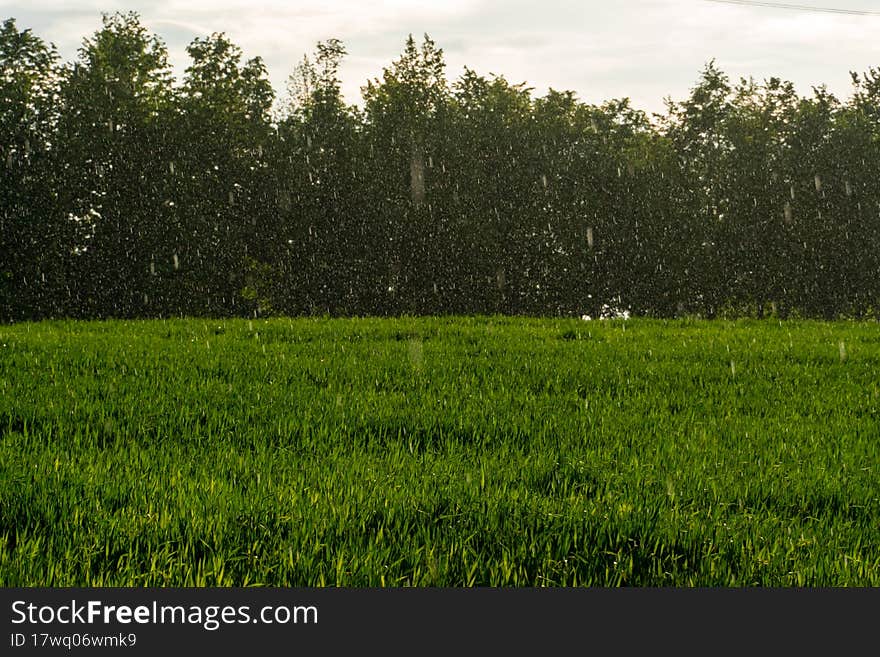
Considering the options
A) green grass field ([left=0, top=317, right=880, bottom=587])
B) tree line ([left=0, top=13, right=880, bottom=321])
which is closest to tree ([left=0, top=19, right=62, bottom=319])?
tree line ([left=0, top=13, right=880, bottom=321])

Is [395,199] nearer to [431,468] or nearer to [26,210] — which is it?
[26,210]

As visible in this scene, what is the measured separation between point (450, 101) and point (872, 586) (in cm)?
4651

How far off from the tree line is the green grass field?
27.7m

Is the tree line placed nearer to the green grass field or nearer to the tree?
the tree

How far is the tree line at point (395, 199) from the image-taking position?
39.1m

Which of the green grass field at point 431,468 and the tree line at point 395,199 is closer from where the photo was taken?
the green grass field at point 431,468

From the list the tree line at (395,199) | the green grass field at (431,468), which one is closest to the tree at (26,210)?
the tree line at (395,199)

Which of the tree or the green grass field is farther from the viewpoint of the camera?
the tree

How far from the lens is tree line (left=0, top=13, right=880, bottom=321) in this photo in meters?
39.1

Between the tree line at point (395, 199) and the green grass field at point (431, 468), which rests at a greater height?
the tree line at point (395, 199)

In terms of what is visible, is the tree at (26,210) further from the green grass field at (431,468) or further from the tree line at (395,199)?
the green grass field at (431,468)

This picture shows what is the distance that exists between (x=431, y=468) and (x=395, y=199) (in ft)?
127

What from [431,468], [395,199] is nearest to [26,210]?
[395,199]

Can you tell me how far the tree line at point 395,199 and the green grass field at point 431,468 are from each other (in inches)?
1091
